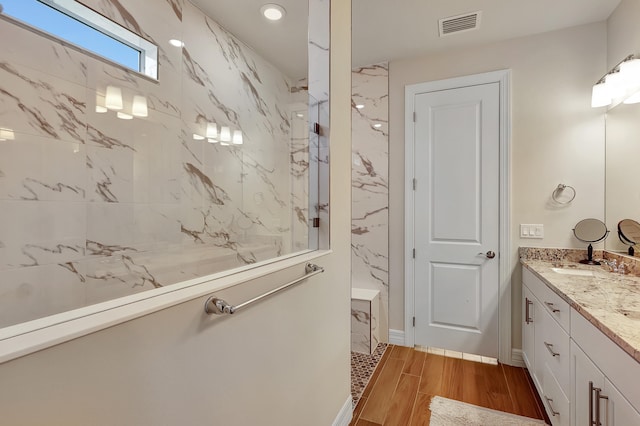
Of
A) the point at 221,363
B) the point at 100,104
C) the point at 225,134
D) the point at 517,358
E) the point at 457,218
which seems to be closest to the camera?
the point at 221,363

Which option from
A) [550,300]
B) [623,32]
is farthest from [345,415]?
[623,32]

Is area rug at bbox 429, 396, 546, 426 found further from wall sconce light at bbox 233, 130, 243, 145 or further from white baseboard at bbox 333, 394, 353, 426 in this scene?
wall sconce light at bbox 233, 130, 243, 145

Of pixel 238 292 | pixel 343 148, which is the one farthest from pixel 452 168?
pixel 238 292

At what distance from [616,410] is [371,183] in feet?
7.09

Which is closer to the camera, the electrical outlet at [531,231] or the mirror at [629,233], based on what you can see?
the mirror at [629,233]

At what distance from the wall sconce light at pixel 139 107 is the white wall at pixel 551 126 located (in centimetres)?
241

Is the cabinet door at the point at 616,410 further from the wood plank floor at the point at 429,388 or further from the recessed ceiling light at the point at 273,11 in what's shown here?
the recessed ceiling light at the point at 273,11

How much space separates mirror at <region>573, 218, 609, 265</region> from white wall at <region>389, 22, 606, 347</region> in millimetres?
51

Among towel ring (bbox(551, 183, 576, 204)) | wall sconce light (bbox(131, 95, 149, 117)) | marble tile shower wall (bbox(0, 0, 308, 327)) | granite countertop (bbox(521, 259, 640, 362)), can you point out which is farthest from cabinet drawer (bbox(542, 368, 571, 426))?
wall sconce light (bbox(131, 95, 149, 117))

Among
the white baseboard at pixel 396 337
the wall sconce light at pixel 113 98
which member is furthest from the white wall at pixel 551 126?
the wall sconce light at pixel 113 98

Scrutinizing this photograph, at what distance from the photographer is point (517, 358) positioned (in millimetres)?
2426

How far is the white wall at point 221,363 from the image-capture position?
52cm

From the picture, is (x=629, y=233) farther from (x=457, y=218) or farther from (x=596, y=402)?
(x=596, y=402)

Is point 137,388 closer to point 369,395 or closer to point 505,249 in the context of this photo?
point 369,395
